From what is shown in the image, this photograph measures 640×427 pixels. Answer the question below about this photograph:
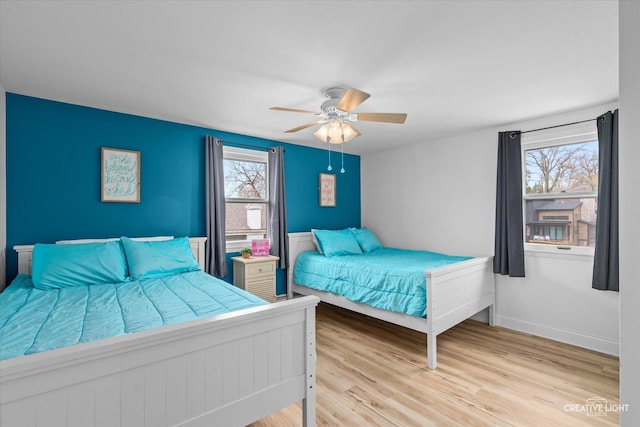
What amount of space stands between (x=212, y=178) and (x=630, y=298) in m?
3.46

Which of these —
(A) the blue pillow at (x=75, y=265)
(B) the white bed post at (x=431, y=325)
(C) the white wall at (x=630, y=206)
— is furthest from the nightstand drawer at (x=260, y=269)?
(C) the white wall at (x=630, y=206)

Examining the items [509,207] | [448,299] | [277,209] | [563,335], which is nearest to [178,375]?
[448,299]

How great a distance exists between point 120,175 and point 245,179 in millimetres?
1388

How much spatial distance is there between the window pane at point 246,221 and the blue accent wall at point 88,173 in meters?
0.38

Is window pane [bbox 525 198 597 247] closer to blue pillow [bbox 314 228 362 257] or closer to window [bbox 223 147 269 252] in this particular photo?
blue pillow [bbox 314 228 362 257]

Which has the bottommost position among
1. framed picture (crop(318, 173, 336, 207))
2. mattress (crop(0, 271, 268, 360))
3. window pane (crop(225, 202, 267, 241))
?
mattress (crop(0, 271, 268, 360))

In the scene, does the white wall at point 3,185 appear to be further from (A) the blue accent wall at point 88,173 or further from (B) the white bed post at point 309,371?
(B) the white bed post at point 309,371

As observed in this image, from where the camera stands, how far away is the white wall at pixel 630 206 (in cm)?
81

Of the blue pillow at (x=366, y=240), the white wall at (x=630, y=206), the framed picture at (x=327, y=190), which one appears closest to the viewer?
the white wall at (x=630, y=206)

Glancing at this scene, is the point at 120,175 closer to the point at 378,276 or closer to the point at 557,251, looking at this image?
the point at 378,276

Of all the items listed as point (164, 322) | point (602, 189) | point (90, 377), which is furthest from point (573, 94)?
point (90, 377)

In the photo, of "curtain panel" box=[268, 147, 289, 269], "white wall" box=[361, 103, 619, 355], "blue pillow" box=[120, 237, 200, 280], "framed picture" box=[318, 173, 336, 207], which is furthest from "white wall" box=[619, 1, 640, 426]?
"framed picture" box=[318, 173, 336, 207]

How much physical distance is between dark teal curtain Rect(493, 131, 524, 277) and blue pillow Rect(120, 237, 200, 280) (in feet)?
10.6

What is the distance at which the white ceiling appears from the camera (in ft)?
5.12
